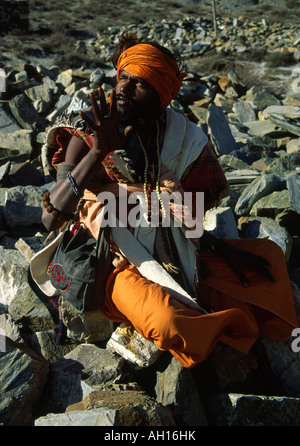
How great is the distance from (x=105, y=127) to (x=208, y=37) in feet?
47.4

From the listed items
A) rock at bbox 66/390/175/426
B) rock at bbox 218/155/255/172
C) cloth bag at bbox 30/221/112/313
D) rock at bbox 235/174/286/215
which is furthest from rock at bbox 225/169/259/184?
rock at bbox 66/390/175/426

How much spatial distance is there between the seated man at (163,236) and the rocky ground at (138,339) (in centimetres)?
20

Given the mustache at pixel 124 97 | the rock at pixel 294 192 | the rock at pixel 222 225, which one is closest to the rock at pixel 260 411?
the rock at pixel 222 225

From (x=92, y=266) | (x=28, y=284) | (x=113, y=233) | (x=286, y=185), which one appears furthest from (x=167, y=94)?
(x=286, y=185)

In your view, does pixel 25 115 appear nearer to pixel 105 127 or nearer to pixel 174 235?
pixel 174 235

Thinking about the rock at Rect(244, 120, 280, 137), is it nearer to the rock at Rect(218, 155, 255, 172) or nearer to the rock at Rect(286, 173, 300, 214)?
the rock at Rect(218, 155, 255, 172)

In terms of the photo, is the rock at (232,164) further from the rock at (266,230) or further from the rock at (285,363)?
the rock at (285,363)

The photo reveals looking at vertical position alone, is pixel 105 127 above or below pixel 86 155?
above

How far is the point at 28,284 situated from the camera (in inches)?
112

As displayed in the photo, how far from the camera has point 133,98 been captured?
229 cm

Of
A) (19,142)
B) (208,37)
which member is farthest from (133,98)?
(208,37)
